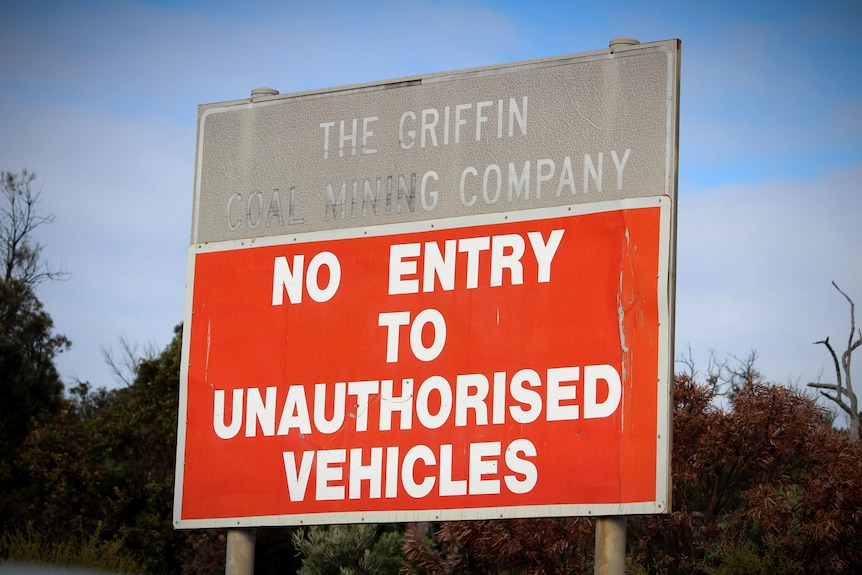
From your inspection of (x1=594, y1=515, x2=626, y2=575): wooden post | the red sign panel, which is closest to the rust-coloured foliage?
the red sign panel

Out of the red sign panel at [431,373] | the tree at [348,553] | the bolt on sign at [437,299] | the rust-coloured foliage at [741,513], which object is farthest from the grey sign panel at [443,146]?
the tree at [348,553]

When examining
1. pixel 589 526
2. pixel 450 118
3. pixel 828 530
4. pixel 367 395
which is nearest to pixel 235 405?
pixel 367 395

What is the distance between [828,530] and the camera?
1636cm

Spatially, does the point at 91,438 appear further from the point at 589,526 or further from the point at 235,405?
the point at 235,405

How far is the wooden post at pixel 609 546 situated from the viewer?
636 cm

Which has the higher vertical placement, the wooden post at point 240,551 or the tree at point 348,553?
the wooden post at point 240,551

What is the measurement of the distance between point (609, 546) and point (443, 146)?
235 cm

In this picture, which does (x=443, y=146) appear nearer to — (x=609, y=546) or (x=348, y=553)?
(x=609, y=546)

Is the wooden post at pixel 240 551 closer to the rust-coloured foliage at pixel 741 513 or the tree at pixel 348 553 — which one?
the rust-coloured foliage at pixel 741 513

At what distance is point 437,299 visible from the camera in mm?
7055

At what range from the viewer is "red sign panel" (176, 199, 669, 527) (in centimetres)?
649

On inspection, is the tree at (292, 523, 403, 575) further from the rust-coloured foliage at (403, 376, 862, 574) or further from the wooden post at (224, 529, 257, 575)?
the wooden post at (224, 529, 257, 575)

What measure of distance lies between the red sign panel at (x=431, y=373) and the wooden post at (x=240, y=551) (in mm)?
118

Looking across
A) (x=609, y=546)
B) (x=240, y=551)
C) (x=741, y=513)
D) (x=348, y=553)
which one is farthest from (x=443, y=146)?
(x=348, y=553)
